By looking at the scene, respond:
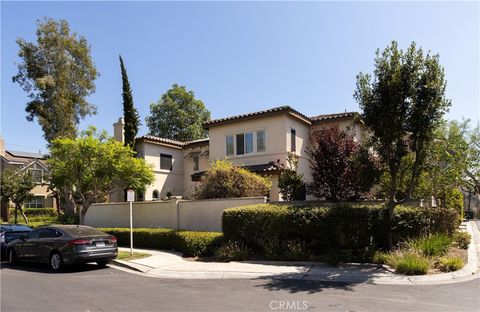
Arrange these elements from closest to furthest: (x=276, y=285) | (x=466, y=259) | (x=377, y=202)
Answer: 1. (x=276, y=285)
2. (x=466, y=259)
3. (x=377, y=202)

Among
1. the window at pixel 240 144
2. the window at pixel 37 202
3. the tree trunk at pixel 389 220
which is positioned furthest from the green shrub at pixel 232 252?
the window at pixel 37 202

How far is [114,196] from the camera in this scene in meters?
29.5

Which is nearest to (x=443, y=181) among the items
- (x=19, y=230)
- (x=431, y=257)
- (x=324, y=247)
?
(x=431, y=257)

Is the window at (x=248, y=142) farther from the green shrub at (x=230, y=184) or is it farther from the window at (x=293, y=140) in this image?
the green shrub at (x=230, y=184)

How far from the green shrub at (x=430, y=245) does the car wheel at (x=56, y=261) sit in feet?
34.9

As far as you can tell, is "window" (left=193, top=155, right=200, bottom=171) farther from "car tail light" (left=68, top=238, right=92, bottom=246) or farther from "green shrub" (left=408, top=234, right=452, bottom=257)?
"green shrub" (left=408, top=234, right=452, bottom=257)

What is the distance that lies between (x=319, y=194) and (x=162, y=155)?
16888 millimetres

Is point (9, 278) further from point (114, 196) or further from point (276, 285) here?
point (114, 196)

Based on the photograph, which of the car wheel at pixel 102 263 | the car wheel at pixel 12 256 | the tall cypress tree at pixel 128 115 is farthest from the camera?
the tall cypress tree at pixel 128 115

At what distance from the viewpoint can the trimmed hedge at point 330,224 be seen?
12.2m

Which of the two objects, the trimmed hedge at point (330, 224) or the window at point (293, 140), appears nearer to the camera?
the trimmed hedge at point (330, 224)

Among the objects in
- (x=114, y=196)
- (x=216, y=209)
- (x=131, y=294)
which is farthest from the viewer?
(x=114, y=196)

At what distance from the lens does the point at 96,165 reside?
20.0 m

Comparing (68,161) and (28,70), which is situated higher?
(28,70)
